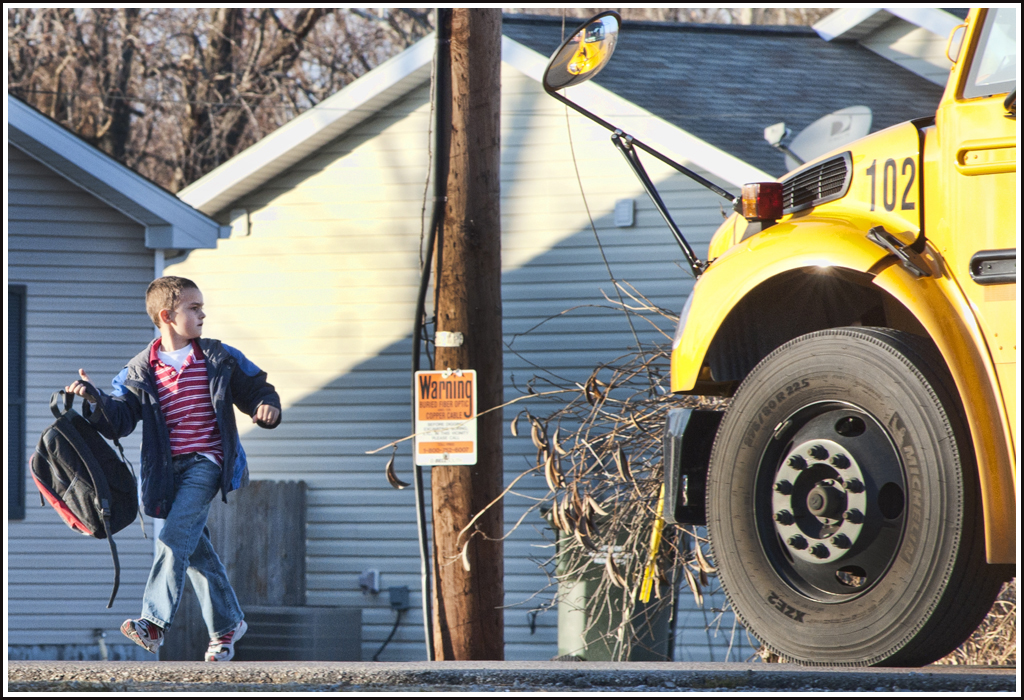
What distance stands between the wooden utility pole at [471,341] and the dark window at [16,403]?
5.78m

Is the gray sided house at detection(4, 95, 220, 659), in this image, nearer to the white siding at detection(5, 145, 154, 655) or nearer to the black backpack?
the white siding at detection(5, 145, 154, 655)

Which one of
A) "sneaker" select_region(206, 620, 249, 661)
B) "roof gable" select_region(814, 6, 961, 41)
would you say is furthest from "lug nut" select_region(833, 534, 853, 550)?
"roof gable" select_region(814, 6, 961, 41)

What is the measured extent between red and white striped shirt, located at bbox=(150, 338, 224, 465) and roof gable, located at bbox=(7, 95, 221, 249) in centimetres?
499

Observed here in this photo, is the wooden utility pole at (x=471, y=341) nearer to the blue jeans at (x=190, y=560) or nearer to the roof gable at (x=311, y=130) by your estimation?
the blue jeans at (x=190, y=560)

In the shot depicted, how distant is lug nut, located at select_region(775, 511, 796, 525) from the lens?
3.18m

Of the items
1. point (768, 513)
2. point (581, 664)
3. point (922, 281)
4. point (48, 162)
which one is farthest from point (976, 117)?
point (48, 162)

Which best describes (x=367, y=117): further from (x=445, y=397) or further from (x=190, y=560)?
(x=190, y=560)

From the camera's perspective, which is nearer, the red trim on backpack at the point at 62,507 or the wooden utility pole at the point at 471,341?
the red trim on backpack at the point at 62,507

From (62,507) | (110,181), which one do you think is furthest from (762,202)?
(110,181)

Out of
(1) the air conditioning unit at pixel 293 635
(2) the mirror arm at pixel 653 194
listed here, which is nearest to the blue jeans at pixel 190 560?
(2) the mirror arm at pixel 653 194

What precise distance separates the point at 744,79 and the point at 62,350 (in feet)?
22.6

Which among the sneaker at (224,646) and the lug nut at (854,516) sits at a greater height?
the lug nut at (854,516)

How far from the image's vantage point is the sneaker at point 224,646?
443 cm

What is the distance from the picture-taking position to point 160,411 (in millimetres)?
4566
